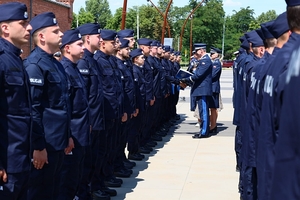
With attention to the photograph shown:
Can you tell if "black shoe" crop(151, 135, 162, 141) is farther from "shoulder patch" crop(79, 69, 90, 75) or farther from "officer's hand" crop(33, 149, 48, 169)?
"officer's hand" crop(33, 149, 48, 169)

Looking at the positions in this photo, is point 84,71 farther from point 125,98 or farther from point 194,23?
point 194,23

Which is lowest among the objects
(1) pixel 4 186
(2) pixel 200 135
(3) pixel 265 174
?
(2) pixel 200 135

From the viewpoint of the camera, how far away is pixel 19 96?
11.7ft

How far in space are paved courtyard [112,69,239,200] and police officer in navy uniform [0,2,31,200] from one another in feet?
9.30

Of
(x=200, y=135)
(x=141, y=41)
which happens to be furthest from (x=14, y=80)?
(x=200, y=135)

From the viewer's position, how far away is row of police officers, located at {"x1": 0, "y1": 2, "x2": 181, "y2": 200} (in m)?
3.55

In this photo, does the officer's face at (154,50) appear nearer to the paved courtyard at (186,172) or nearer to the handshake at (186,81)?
the handshake at (186,81)

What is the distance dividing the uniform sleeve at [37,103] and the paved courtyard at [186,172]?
94.8 inches

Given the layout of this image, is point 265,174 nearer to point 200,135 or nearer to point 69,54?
point 69,54

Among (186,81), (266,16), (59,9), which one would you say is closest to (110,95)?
(186,81)

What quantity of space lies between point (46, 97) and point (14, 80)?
77 cm

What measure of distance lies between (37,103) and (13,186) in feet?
2.85

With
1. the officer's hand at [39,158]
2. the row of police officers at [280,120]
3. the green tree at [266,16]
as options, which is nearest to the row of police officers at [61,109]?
the officer's hand at [39,158]

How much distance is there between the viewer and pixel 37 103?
4.18m
